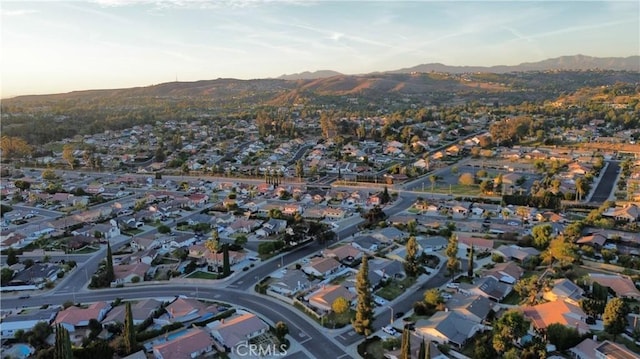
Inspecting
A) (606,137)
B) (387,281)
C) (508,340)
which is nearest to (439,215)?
(387,281)

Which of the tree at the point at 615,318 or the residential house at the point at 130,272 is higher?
the tree at the point at 615,318

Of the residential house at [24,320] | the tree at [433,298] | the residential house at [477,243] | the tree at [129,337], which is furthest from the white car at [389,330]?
the residential house at [24,320]

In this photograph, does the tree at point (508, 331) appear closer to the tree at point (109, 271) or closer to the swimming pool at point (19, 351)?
the swimming pool at point (19, 351)

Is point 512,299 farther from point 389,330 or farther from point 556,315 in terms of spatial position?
point 389,330

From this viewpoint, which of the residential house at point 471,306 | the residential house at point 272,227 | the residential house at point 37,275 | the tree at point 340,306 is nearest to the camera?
the residential house at point 471,306

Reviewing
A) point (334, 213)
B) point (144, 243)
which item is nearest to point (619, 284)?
→ point (334, 213)

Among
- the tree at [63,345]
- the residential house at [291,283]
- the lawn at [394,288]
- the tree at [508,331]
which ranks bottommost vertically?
the lawn at [394,288]

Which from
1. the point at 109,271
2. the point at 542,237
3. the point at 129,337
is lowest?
the point at 109,271
